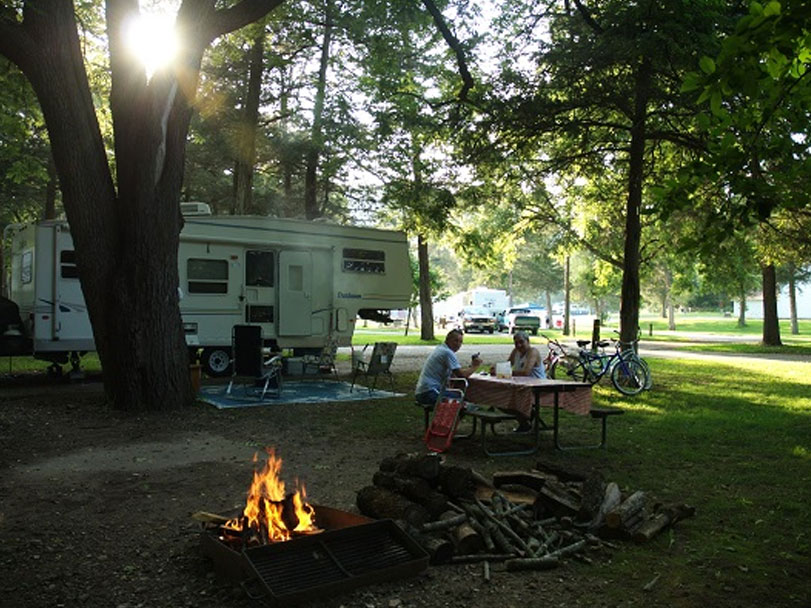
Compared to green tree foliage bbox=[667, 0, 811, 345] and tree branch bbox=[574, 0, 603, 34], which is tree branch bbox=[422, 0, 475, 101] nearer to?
tree branch bbox=[574, 0, 603, 34]

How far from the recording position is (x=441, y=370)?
7855mm

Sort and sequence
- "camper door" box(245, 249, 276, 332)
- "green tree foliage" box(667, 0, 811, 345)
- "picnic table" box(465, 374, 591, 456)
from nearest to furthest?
"green tree foliage" box(667, 0, 811, 345), "picnic table" box(465, 374, 591, 456), "camper door" box(245, 249, 276, 332)

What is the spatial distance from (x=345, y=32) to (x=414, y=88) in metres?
2.31

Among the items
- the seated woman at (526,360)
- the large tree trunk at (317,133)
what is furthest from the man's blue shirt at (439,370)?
the large tree trunk at (317,133)

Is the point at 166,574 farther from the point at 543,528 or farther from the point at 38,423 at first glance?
the point at 38,423

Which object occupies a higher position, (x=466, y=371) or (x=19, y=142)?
(x=19, y=142)

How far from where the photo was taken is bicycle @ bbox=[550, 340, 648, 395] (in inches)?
485

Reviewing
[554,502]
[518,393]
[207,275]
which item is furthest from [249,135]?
[554,502]

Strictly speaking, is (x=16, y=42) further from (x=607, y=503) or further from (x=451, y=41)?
(x=607, y=503)

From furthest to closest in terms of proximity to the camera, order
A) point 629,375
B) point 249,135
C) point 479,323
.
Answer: point 479,323 → point 249,135 → point 629,375

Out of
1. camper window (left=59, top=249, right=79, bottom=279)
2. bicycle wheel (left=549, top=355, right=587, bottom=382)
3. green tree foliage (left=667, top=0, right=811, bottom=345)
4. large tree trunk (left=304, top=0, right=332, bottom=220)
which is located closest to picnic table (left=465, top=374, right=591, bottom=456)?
green tree foliage (left=667, top=0, right=811, bottom=345)

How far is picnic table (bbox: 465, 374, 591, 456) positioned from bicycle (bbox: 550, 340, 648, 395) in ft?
15.3

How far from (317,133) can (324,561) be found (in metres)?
16.6

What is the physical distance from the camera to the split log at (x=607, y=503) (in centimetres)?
461
